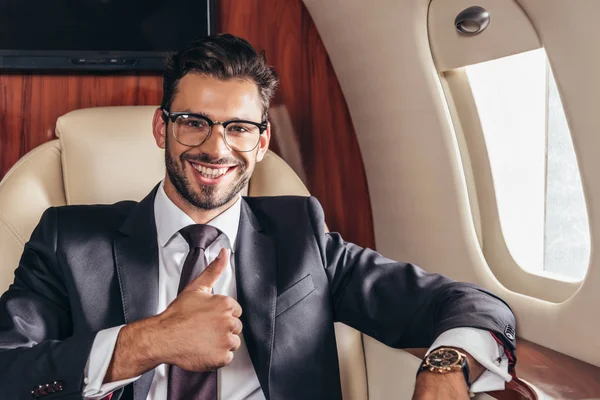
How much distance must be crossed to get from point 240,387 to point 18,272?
1.88 feet

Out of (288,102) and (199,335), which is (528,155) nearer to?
(288,102)

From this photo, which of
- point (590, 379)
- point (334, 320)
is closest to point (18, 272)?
point (334, 320)

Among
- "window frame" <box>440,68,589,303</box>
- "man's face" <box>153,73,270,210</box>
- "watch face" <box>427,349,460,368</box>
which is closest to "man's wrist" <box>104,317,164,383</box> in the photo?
"man's face" <box>153,73,270,210</box>

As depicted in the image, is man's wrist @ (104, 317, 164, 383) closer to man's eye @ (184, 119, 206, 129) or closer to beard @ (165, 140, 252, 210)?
beard @ (165, 140, 252, 210)

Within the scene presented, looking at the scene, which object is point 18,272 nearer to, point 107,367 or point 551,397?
point 107,367

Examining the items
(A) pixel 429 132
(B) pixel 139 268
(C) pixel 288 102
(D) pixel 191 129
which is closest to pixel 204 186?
(D) pixel 191 129

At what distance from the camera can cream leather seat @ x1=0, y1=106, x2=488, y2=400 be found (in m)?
1.82

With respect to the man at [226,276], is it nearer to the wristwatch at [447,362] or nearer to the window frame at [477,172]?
the wristwatch at [447,362]

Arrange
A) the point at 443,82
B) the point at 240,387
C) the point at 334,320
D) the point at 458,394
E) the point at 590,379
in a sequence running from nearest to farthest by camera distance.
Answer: the point at 458,394 → the point at 590,379 → the point at 240,387 → the point at 334,320 → the point at 443,82

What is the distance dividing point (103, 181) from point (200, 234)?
0.39 meters

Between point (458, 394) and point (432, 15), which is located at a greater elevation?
point (432, 15)

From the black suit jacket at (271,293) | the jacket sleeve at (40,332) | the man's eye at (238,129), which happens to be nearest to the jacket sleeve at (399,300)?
the black suit jacket at (271,293)

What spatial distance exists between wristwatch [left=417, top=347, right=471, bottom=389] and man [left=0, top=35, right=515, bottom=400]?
19mm

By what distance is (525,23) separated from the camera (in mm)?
1736
